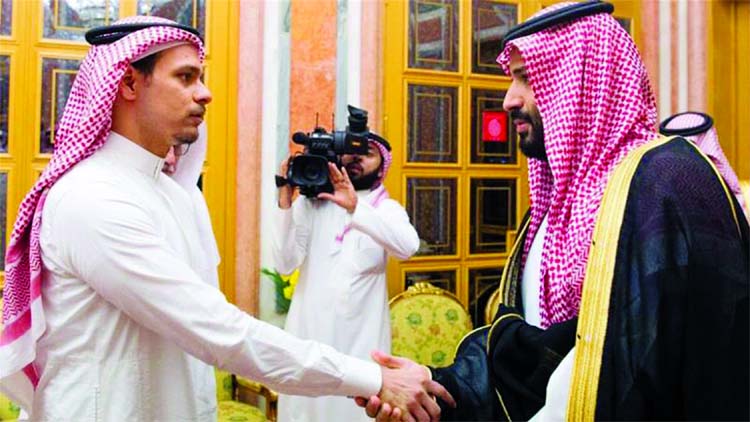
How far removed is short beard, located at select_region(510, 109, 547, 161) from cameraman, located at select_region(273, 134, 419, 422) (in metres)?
1.38

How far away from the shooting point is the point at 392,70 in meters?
3.96

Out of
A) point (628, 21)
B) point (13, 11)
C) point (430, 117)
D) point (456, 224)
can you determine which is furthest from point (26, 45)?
point (628, 21)

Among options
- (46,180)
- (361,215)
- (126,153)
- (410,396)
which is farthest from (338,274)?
(46,180)

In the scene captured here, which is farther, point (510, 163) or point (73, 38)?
point (510, 163)

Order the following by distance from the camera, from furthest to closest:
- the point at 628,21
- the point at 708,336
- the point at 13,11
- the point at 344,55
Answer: the point at 628,21 → the point at 344,55 → the point at 13,11 → the point at 708,336

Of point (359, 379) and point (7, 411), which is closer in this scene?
point (359, 379)

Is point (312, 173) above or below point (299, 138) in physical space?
below

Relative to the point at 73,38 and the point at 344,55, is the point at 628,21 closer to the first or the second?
the point at 344,55

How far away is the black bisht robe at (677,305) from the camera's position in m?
1.23

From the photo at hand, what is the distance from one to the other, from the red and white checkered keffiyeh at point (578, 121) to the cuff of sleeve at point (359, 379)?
0.51m

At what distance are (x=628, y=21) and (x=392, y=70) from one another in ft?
5.48

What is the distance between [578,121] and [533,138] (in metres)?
0.19

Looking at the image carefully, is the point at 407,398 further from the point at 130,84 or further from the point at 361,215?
the point at 361,215

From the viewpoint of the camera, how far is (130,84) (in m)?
1.91
